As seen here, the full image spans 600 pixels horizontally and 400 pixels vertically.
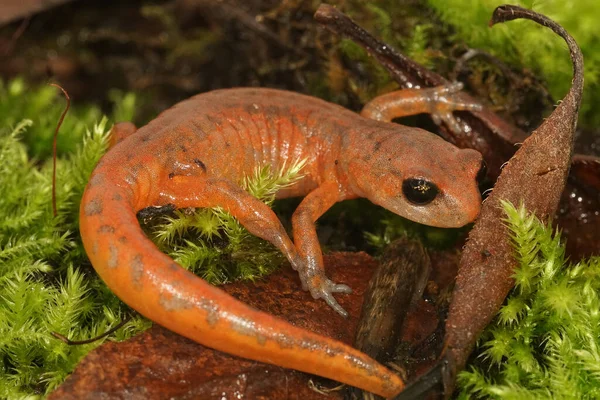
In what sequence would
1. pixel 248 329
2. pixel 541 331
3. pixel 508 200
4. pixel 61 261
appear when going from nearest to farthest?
pixel 248 329, pixel 541 331, pixel 508 200, pixel 61 261

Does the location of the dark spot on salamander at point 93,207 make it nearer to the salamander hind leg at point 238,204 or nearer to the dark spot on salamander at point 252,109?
the salamander hind leg at point 238,204

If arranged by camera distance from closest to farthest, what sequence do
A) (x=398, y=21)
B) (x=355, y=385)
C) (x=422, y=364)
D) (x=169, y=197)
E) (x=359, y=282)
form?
(x=355, y=385) < (x=422, y=364) < (x=359, y=282) < (x=169, y=197) < (x=398, y=21)

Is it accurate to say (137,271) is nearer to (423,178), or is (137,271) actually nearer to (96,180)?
(96,180)

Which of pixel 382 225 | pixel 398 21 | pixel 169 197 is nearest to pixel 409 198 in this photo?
pixel 382 225

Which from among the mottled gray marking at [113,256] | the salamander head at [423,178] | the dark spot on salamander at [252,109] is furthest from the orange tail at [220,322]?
the dark spot on salamander at [252,109]

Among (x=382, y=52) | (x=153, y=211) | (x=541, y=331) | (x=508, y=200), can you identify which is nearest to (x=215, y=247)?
(x=153, y=211)

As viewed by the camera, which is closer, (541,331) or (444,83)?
(541,331)

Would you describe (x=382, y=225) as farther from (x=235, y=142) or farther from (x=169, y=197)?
(x=169, y=197)

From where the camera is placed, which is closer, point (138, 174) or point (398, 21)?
point (138, 174)
